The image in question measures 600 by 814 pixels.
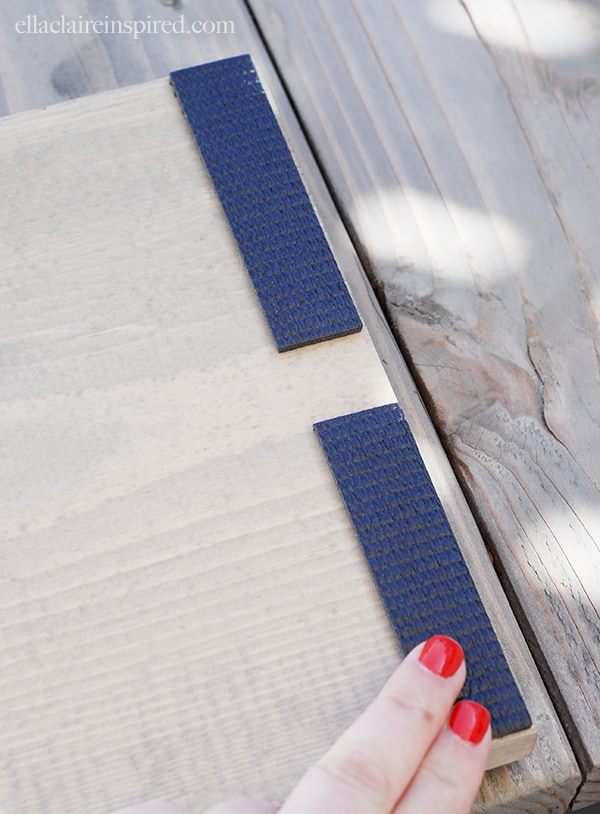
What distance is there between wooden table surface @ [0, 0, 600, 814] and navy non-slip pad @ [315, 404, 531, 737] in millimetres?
41

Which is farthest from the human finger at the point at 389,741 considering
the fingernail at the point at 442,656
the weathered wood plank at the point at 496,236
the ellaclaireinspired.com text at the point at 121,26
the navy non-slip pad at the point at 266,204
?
the ellaclaireinspired.com text at the point at 121,26

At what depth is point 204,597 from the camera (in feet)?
2.00

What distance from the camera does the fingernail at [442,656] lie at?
0.57 meters

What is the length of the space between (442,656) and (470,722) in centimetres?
4

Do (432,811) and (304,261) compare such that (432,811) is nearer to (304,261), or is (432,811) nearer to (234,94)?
(304,261)

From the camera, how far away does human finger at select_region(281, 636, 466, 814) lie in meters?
0.50

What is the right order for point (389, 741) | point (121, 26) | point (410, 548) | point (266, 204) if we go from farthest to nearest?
point (121, 26) → point (266, 204) → point (410, 548) → point (389, 741)

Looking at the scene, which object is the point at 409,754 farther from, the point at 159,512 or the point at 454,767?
the point at 159,512

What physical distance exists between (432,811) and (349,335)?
34cm

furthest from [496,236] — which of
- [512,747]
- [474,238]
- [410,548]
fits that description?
[512,747]

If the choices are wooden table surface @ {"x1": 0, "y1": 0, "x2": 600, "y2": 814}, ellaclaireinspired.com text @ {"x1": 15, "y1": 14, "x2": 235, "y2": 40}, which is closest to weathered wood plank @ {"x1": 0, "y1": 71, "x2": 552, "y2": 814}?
wooden table surface @ {"x1": 0, "y1": 0, "x2": 600, "y2": 814}

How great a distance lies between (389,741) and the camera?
53 centimetres

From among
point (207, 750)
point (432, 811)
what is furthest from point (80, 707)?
point (432, 811)

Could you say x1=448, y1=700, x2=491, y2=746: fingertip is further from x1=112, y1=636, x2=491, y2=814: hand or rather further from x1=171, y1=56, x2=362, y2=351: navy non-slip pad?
x1=171, y1=56, x2=362, y2=351: navy non-slip pad
